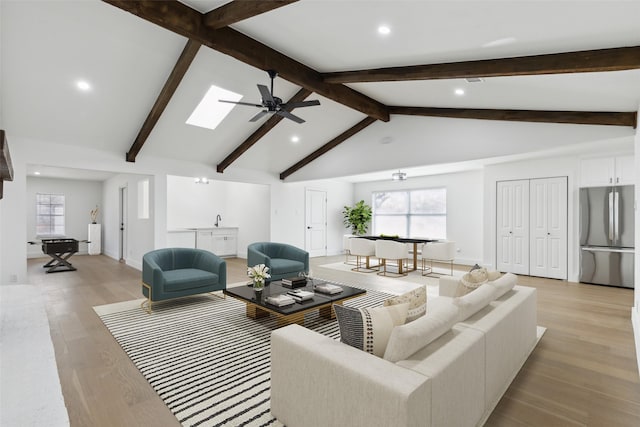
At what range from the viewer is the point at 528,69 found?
3.14 m

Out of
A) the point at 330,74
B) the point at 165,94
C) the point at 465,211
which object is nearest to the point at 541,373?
the point at 330,74

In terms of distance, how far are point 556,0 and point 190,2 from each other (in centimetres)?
311

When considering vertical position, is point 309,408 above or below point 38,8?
below

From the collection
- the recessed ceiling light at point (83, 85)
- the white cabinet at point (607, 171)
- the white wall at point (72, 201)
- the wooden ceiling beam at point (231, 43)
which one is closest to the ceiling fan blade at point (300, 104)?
the wooden ceiling beam at point (231, 43)

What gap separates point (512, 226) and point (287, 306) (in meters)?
5.47

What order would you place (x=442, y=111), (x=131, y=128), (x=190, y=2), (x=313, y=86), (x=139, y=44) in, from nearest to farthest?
1. (x=190, y=2)
2. (x=139, y=44)
3. (x=313, y=86)
4. (x=131, y=128)
5. (x=442, y=111)

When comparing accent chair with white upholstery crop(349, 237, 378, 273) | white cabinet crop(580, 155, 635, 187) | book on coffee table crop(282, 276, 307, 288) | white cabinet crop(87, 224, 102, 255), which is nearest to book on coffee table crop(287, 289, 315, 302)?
book on coffee table crop(282, 276, 307, 288)

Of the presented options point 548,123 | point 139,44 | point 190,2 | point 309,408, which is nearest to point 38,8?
point 139,44

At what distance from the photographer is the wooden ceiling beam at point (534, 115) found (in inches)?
167

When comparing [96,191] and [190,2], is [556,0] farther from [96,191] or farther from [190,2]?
[96,191]

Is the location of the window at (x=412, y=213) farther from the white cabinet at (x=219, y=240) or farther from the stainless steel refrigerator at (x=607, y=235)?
the white cabinet at (x=219, y=240)

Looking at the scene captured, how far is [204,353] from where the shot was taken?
2.87 m

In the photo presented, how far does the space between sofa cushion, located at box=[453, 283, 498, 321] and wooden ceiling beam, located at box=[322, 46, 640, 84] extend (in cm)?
210

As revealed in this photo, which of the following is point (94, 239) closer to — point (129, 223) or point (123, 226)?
point (123, 226)
